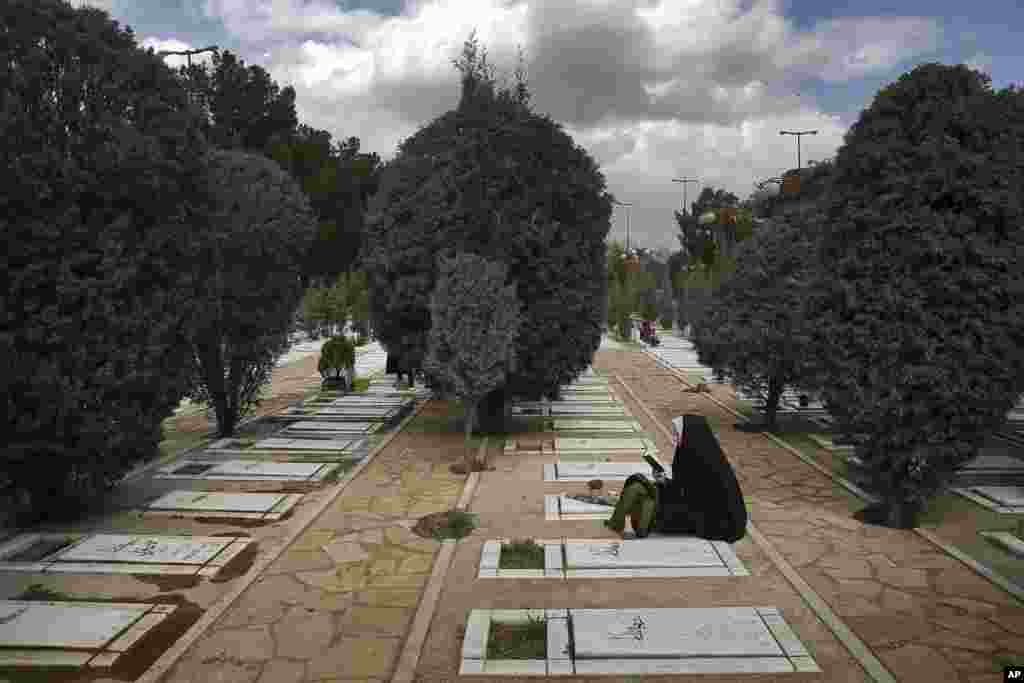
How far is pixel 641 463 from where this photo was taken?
11.0 m

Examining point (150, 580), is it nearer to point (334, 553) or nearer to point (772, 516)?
point (334, 553)

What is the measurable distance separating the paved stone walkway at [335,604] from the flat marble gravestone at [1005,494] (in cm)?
627

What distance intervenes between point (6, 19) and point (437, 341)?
19.1 feet

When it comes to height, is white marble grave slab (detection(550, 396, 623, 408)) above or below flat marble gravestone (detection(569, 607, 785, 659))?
above

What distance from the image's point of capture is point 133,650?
17.9 feet

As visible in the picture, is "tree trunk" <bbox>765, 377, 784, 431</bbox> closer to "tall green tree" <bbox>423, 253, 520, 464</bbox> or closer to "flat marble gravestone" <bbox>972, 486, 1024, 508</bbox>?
"flat marble gravestone" <bbox>972, 486, 1024, 508</bbox>

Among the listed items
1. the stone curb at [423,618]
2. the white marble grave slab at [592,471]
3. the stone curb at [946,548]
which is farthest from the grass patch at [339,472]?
the stone curb at [946,548]

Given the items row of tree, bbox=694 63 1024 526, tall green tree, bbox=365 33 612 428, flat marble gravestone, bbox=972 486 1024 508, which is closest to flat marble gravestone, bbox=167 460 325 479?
tall green tree, bbox=365 33 612 428

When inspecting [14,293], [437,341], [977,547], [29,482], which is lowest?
[977,547]

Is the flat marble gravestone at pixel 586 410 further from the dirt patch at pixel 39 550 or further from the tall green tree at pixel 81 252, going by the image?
the dirt patch at pixel 39 550

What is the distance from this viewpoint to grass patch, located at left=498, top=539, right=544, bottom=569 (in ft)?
23.0

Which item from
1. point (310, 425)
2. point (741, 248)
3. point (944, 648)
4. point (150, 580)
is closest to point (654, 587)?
point (944, 648)

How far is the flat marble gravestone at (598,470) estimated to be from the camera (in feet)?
33.8

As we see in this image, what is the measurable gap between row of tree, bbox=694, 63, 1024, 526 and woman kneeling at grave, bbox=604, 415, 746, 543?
73.1 inches
